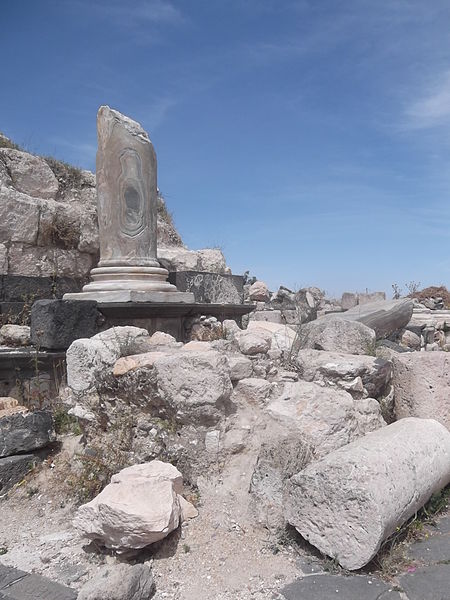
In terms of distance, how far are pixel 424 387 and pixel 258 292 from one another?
10.4m

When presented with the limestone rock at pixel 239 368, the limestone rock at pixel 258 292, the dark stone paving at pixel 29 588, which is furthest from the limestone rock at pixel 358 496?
the limestone rock at pixel 258 292

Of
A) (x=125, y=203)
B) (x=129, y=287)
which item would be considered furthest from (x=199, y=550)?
(x=125, y=203)

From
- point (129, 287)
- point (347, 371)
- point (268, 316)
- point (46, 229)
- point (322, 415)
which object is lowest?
point (322, 415)

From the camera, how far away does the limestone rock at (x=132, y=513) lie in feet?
8.98

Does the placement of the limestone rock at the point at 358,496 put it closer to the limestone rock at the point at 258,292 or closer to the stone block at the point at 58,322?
the stone block at the point at 58,322

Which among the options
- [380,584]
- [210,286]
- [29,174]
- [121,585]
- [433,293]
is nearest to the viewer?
[121,585]

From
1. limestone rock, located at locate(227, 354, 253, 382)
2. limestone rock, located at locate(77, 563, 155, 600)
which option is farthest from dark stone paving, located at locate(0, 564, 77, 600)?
limestone rock, located at locate(227, 354, 253, 382)

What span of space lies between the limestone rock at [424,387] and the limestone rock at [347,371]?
15 centimetres

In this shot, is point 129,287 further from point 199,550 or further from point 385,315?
point 385,315

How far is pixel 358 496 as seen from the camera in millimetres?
2594

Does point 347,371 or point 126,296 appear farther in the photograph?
point 126,296

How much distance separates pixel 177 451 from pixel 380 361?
5.60 feet

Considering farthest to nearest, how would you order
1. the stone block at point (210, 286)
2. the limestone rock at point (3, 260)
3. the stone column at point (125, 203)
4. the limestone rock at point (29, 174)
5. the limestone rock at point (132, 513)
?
the limestone rock at point (29, 174) < the stone block at point (210, 286) < the limestone rock at point (3, 260) < the stone column at point (125, 203) < the limestone rock at point (132, 513)

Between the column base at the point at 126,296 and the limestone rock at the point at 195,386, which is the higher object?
the column base at the point at 126,296
